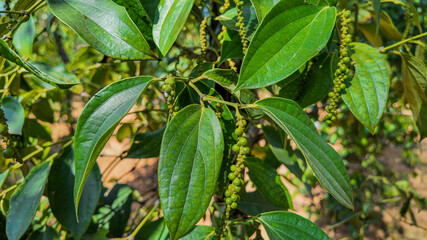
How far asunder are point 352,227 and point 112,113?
129cm

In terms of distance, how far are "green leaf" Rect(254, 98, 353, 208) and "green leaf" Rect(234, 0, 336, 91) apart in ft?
0.10

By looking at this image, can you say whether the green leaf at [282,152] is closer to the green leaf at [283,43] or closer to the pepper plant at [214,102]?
the pepper plant at [214,102]

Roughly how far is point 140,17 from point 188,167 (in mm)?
193

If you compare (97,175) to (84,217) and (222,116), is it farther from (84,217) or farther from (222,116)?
(222,116)

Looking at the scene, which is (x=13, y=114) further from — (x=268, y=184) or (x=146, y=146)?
(x=268, y=184)

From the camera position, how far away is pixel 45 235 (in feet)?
1.93

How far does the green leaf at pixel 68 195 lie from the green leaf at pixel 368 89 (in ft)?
1.36

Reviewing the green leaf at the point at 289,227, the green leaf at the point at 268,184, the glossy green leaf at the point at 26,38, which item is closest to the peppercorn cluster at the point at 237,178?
the green leaf at the point at 289,227

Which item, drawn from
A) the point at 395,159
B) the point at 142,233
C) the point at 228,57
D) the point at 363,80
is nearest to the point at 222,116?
the point at 228,57

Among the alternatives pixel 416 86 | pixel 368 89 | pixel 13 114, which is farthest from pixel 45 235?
pixel 416 86

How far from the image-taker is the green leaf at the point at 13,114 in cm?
51

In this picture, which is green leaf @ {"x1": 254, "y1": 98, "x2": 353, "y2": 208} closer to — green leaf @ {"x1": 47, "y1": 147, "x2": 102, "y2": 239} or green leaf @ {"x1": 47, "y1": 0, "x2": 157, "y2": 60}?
green leaf @ {"x1": 47, "y1": 0, "x2": 157, "y2": 60}

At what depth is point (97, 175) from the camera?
0.55 metres

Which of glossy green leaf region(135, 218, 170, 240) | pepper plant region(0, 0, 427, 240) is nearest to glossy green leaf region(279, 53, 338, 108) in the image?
pepper plant region(0, 0, 427, 240)
